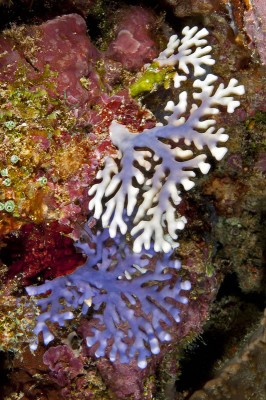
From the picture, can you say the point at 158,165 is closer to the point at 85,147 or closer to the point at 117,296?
the point at 85,147

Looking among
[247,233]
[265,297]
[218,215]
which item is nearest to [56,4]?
[218,215]

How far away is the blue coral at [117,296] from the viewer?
291 cm

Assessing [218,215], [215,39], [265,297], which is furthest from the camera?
[265,297]

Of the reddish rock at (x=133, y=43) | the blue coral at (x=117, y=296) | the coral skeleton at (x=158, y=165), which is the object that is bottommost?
the blue coral at (x=117, y=296)

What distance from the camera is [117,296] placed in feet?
9.80

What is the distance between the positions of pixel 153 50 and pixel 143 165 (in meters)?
0.95

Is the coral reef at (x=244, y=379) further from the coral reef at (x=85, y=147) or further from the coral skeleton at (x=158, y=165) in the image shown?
the coral skeleton at (x=158, y=165)

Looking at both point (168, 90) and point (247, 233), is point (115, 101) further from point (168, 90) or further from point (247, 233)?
point (247, 233)

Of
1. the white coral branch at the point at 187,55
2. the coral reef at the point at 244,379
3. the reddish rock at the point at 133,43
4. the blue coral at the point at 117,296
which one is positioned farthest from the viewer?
the coral reef at the point at 244,379

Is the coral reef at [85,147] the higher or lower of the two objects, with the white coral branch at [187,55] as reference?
lower

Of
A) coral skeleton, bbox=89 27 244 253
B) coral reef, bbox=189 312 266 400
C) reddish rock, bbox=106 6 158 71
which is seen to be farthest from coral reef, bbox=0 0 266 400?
coral reef, bbox=189 312 266 400

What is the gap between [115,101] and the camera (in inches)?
105

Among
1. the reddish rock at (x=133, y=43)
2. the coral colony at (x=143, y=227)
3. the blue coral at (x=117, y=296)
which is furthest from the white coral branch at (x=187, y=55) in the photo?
the blue coral at (x=117, y=296)

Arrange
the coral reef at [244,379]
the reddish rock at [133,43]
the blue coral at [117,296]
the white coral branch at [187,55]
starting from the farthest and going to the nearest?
Result: the coral reef at [244,379], the blue coral at [117,296], the reddish rock at [133,43], the white coral branch at [187,55]
